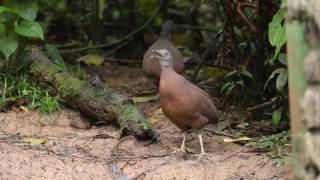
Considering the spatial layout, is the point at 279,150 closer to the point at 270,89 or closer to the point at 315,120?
the point at 270,89

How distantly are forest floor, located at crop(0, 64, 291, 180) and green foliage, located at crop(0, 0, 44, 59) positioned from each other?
1.96ft

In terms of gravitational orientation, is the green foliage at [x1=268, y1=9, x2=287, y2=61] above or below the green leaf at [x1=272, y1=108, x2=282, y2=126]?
above

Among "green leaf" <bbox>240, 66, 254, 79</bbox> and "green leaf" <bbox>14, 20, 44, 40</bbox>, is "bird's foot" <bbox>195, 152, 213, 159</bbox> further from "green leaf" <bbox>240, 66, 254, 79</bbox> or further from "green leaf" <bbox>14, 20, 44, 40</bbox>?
"green leaf" <bbox>14, 20, 44, 40</bbox>

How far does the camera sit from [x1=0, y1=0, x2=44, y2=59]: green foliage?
18.6ft

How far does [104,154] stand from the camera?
16.5 feet

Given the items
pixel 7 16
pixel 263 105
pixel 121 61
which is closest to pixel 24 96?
pixel 7 16

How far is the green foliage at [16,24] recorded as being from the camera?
223 inches

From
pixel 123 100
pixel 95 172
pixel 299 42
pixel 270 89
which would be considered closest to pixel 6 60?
pixel 123 100

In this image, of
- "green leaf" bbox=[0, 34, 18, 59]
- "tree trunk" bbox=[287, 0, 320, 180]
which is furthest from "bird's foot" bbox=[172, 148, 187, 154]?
"tree trunk" bbox=[287, 0, 320, 180]

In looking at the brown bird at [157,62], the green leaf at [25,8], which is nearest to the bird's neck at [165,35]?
the brown bird at [157,62]

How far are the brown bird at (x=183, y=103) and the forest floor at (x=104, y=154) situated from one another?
0.86 ft

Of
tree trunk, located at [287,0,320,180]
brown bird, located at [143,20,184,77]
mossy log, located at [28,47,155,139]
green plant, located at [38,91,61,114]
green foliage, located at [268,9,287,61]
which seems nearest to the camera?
tree trunk, located at [287,0,320,180]

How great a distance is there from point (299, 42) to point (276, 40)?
1.96 m

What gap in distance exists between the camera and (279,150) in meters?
4.83
